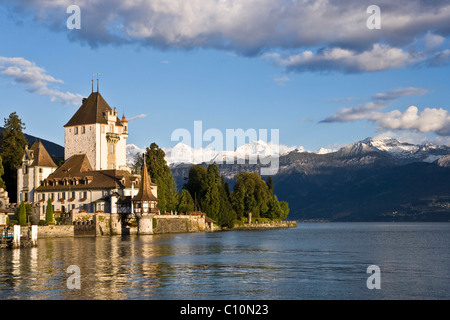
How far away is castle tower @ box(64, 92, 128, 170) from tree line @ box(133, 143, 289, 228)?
7006mm

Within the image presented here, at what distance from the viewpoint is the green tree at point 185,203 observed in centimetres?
12838

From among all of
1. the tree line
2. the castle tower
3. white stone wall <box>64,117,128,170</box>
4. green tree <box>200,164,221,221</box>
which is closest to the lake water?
the tree line

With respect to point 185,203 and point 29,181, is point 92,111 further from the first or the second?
point 185,203

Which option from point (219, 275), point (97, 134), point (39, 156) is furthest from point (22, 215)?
point (219, 275)

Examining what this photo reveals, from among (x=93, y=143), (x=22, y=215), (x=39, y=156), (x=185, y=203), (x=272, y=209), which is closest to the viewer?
(x=22, y=215)

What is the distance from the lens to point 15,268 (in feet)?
161

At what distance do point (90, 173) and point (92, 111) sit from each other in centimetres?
1744

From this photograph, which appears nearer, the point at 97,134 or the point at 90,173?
the point at 90,173

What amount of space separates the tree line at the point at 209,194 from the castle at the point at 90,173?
704 centimetres

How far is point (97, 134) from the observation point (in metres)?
125

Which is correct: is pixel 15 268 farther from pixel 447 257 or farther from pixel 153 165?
pixel 153 165

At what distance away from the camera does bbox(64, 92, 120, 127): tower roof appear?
415ft
